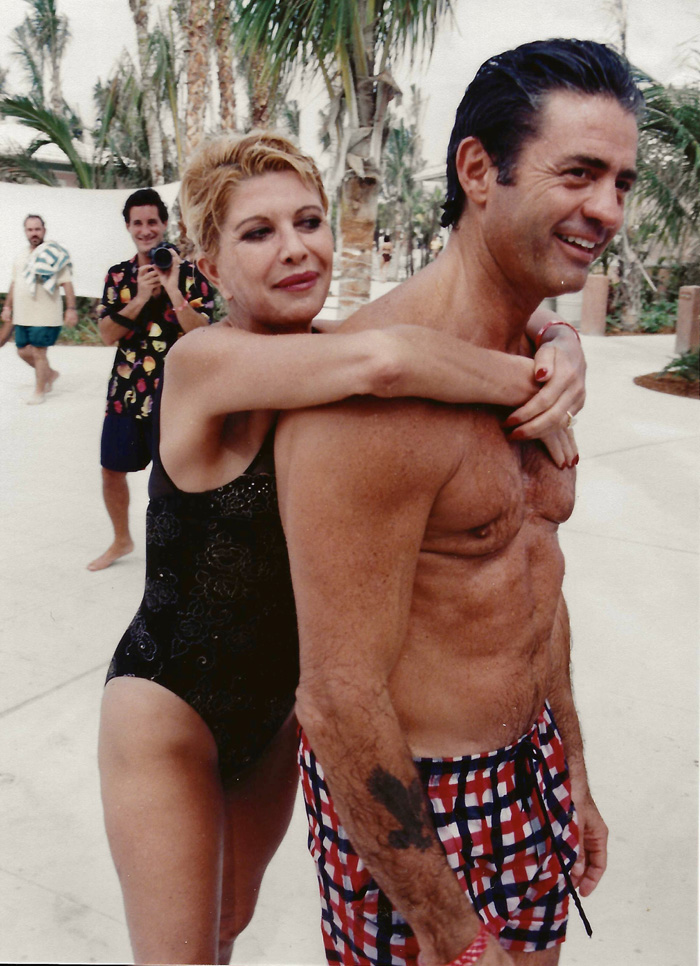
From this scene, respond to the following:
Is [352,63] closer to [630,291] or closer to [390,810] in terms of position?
[390,810]

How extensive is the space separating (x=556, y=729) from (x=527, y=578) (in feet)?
1.20

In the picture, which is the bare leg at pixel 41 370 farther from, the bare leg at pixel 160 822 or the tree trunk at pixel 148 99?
the bare leg at pixel 160 822

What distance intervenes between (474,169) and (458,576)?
549 mm

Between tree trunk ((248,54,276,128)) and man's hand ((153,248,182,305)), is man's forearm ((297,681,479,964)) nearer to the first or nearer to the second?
man's hand ((153,248,182,305))

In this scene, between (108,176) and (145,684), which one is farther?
(108,176)

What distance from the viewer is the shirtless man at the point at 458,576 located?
1159 millimetres

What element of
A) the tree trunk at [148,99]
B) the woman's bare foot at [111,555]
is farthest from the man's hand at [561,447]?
the tree trunk at [148,99]

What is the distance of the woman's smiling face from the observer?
1409 mm

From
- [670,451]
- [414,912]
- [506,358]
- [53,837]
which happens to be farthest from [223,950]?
[670,451]

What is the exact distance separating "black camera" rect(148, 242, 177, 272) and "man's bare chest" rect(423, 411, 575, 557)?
2873 millimetres

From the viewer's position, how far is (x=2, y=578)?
450 centimetres

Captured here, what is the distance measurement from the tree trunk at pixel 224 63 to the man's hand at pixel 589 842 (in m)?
9.09

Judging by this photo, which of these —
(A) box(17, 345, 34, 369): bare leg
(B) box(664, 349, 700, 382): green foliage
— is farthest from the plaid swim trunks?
(B) box(664, 349, 700, 382): green foliage

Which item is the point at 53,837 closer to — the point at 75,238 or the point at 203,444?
the point at 203,444
